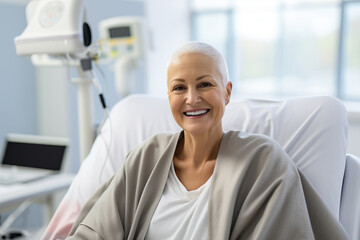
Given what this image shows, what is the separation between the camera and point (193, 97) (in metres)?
1.23

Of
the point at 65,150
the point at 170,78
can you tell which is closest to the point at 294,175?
the point at 170,78

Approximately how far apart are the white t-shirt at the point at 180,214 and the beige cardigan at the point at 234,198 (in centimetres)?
3

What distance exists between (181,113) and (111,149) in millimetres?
532

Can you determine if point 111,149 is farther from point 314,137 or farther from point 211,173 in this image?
point 314,137

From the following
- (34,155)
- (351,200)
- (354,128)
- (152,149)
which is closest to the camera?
(351,200)

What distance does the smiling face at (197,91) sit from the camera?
4.09 ft

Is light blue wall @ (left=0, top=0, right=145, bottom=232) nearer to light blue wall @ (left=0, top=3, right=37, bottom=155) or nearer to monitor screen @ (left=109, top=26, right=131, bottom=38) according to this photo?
light blue wall @ (left=0, top=3, right=37, bottom=155)

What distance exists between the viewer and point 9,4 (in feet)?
9.26

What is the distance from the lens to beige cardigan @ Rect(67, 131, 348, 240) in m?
1.17

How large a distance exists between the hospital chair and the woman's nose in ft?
1.21

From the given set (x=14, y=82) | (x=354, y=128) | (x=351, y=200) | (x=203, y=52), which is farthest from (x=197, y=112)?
(x=354, y=128)

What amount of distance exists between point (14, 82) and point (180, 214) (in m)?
2.08

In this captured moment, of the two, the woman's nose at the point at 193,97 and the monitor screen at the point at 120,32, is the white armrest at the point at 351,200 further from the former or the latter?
the monitor screen at the point at 120,32

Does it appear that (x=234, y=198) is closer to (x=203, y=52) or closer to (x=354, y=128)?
(x=203, y=52)
